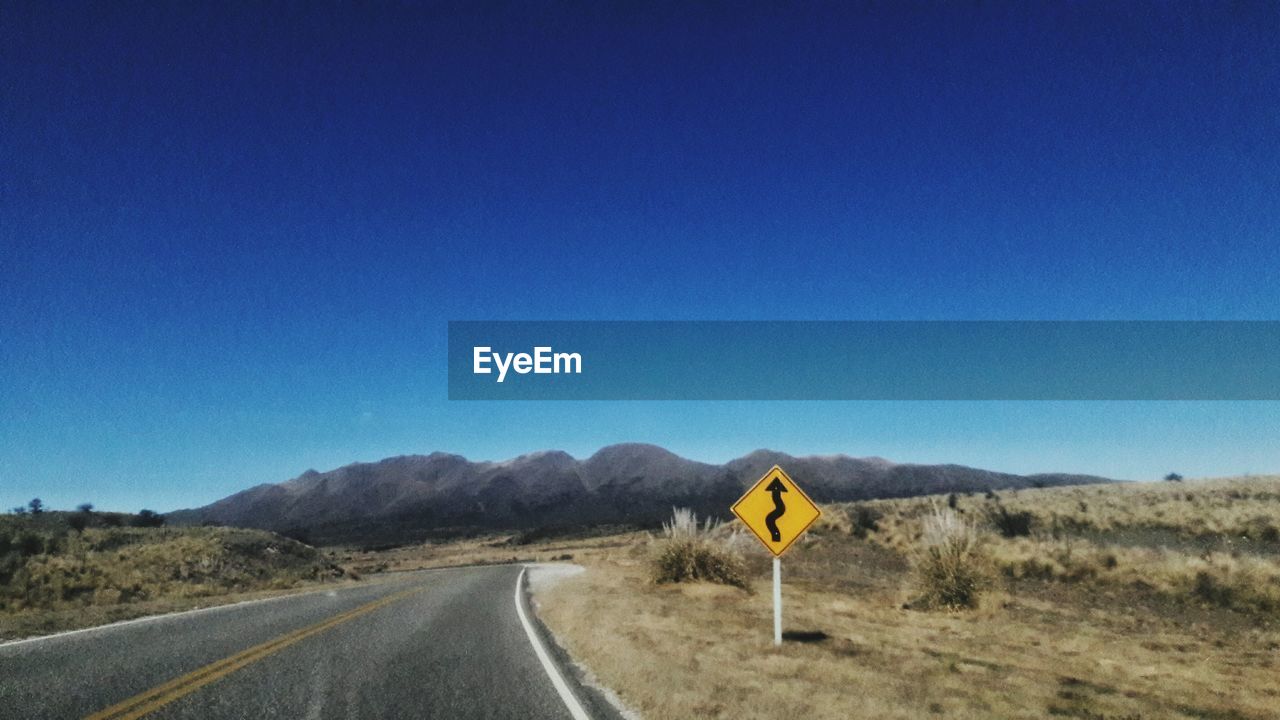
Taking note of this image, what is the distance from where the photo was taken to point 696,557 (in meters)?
17.6

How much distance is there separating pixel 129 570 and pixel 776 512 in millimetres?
26856

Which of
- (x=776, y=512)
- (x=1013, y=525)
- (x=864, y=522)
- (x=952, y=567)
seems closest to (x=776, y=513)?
(x=776, y=512)

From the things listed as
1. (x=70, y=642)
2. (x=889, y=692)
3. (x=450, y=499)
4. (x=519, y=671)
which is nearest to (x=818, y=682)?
(x=889, y=692)

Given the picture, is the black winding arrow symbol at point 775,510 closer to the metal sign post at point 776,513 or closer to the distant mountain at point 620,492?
the metal sign post at point 776,513

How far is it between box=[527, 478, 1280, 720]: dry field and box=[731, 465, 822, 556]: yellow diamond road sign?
1486mm

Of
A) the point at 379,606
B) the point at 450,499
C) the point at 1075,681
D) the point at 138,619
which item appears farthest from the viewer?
the point at 450,499

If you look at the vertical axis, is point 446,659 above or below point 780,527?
below

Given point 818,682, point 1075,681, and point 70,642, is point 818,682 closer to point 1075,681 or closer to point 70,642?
point 1075,681

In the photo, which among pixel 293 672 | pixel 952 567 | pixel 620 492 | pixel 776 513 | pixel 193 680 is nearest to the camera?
pixel 193 680

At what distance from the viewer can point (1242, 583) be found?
46.4ft

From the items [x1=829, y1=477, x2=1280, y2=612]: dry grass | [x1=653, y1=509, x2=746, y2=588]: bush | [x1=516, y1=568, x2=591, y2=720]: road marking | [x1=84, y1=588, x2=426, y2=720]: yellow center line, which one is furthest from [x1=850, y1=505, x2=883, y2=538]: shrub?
[x1=84, y1=588, x2=426, y2=720]: yellow center line

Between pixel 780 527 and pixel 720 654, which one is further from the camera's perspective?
pixel 780 527

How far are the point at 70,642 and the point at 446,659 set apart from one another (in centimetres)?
551

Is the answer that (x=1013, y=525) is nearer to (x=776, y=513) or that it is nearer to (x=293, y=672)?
(x=776, y=513)
